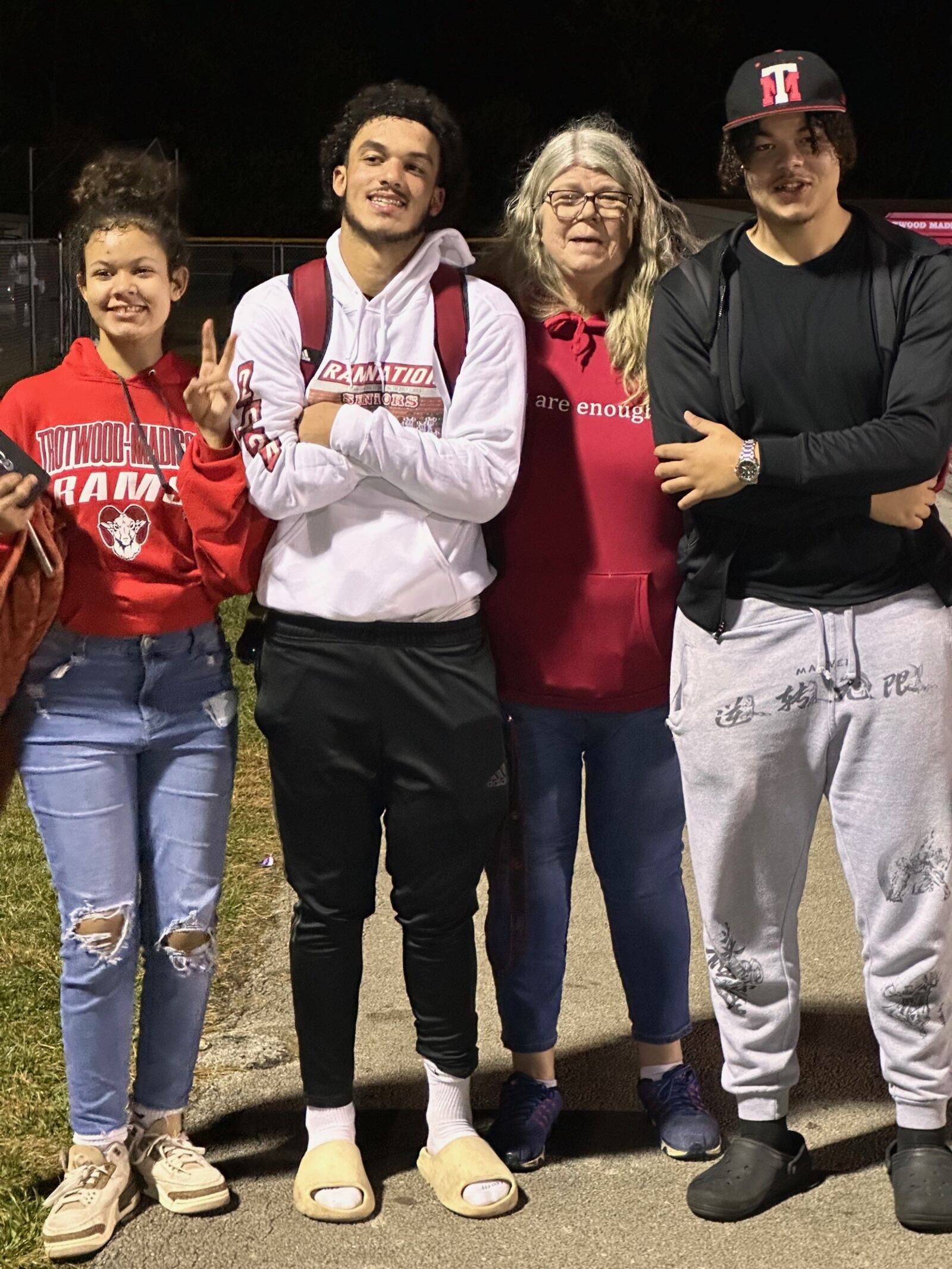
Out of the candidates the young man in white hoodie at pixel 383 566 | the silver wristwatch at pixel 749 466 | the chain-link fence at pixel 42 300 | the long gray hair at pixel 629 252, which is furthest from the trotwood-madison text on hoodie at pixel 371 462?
the chain-link fence at pixel 42 300

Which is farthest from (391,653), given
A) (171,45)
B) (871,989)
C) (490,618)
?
(171,45)

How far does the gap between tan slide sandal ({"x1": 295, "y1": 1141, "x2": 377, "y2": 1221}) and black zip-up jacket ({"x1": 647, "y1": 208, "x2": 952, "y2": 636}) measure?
1.40 m

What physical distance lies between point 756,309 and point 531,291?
0.60 meters

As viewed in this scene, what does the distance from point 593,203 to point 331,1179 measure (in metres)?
2.17

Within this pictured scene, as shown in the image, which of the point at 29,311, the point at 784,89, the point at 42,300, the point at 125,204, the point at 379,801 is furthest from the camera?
the point at 42,300

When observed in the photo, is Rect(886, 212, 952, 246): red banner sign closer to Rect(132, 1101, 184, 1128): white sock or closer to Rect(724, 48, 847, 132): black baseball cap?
Rect(724, 48, 847, 132): black baseball cap

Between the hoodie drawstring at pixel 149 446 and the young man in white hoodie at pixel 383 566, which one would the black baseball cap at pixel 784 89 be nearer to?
the young man in white hoodie at pixel 383 566

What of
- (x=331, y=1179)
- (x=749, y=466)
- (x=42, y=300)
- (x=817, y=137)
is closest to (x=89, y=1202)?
(x=331, y=1179)

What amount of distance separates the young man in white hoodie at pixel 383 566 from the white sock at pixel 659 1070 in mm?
489

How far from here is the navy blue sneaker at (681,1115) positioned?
361 centimetres

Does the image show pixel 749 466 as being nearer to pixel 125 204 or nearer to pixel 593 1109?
pixel 125 204

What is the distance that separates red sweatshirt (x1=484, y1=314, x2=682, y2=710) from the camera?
3391 mm

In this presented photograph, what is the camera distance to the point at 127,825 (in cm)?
324

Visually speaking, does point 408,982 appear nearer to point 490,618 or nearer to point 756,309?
point 490,618
